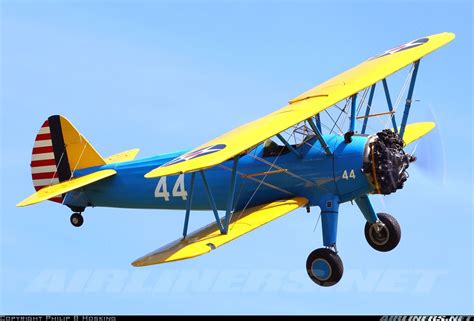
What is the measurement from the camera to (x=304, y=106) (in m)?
14.5

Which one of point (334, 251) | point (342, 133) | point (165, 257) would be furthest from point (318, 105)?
point (165, 257)

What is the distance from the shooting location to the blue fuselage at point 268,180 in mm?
14789

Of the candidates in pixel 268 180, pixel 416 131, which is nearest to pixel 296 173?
pixel 268 180

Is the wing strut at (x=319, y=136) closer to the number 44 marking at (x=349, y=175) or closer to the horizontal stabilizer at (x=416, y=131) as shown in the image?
the number 44 marking at (x=349, y=175)

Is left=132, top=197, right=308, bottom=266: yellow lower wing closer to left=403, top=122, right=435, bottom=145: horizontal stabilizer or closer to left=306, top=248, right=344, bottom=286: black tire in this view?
left=306, top=248, right=344, bottom=286: black tire

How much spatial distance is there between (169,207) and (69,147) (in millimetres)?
2826

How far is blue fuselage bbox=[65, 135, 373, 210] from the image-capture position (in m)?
14.8

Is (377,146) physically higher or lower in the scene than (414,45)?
lower

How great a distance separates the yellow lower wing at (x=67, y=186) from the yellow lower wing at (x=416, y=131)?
5.36 m

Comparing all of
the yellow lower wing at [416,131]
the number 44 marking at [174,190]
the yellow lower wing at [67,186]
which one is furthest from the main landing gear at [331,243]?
the yellow lower wing at [67,186]

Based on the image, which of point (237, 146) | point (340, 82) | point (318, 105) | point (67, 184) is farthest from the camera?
point (67, 184)

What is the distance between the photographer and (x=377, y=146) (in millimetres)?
14688

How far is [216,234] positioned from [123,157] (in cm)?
554

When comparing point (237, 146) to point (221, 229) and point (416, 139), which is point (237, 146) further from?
point (416, 139)
